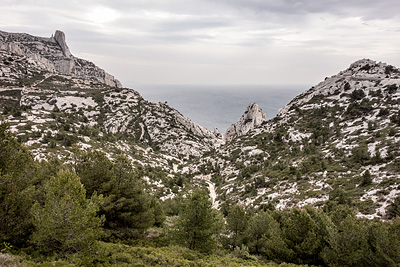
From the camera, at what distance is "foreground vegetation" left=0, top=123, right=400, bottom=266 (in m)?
10.1

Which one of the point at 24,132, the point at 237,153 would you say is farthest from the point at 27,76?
the point at 237,153

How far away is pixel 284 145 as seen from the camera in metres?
57.1

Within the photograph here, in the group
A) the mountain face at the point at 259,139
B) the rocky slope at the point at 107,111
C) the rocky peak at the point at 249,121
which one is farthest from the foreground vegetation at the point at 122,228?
the rocky peak at the point at 249,121

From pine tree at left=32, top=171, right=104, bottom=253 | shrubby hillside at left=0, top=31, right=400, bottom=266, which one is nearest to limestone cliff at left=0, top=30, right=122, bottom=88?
shrubby hillside at left=0, top=31, right=400, bottom=266

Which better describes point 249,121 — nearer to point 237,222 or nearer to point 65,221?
point 237,222

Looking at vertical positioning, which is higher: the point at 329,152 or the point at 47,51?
the point at 47,51

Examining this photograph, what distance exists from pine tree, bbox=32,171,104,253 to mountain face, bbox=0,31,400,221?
348 inches

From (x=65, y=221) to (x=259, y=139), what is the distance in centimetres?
6307

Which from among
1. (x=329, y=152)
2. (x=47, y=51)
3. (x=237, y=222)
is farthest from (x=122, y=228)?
(x=47, y=51)

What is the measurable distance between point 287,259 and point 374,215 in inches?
500

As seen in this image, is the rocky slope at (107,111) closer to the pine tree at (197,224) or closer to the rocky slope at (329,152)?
the rocky slope at (329,152)

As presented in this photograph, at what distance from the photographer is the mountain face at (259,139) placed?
31134 millimetres

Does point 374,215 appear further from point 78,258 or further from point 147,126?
point 147,126

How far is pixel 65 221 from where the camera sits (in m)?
9.99
